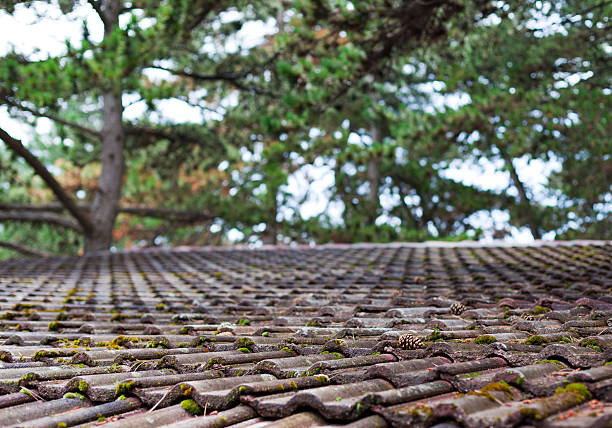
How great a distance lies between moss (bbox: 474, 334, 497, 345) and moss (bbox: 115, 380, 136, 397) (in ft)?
4.79

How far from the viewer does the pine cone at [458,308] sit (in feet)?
10.5

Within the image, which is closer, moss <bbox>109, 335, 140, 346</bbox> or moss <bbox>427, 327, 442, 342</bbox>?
moss <bbox>427, 327, 442, 342</bbox>

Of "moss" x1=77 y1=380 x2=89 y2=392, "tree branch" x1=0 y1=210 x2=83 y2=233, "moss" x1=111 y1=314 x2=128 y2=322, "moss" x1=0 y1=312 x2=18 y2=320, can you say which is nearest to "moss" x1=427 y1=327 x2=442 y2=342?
"moss" x1=77 y1=380 x2=89 y2=392

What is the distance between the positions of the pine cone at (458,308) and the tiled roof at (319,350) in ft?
0.05

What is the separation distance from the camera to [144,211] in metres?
14.3

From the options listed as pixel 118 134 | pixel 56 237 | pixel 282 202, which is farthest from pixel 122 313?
pixel 56 237

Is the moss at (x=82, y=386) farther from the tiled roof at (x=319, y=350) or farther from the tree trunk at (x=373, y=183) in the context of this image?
the tree trunk at (x=373, y=183)

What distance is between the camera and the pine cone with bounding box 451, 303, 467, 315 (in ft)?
10.5

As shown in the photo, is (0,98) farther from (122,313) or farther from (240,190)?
(240,190)

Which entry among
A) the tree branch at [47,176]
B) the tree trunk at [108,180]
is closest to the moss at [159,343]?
the tree branch at [47,176]

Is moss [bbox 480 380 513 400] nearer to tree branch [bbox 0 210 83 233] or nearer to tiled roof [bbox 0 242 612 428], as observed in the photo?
tiled roof [bbox 0 242 612 428]

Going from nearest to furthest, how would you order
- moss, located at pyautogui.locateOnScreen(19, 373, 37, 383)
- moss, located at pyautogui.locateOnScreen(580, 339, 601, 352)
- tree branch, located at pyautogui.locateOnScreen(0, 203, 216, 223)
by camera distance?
moss, located at pyautogui.locateOnScreen(19, 373, 37, 383) < moss, located at pyautogui.locateOnScreen(580, 339, 601, 352) < tree branch, located at pyautogui.locateOnScreen(0, 203, 216, 223)

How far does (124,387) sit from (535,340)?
5.60 feet

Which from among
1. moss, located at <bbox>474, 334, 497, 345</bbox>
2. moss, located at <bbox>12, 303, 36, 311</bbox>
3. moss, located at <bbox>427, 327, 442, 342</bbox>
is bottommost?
moss, located at <bbox>474, 334, 497, 345</bbox>
